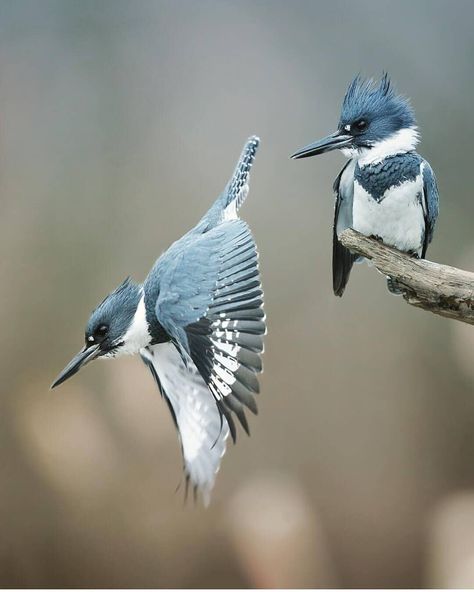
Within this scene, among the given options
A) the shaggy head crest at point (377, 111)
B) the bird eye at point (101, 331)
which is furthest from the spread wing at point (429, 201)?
the bird eye at point (101, 331)

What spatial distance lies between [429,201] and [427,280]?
0.93ft

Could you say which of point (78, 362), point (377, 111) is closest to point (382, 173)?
point (377, 111)

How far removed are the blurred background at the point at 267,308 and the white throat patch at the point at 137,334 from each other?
142 millimetres

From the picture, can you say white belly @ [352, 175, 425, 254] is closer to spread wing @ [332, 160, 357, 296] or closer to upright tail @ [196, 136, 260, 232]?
spread wing @ [332, 160, 357, 296]

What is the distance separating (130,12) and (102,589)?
1689 mm

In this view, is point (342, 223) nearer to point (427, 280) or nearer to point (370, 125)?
point (370, 125)

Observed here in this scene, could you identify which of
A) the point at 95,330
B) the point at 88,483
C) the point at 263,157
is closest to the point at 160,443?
the point at 88,483

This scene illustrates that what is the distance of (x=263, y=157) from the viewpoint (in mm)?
2283

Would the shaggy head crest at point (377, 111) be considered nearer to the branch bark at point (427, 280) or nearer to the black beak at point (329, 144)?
the black beak at point (329, 144)

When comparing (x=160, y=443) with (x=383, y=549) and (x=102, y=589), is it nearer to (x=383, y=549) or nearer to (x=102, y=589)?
(x=102, y=589)

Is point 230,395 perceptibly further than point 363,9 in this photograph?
No

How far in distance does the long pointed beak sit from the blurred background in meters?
0.04

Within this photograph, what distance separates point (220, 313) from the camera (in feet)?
6.50

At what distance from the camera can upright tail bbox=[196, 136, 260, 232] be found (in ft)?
7.29
